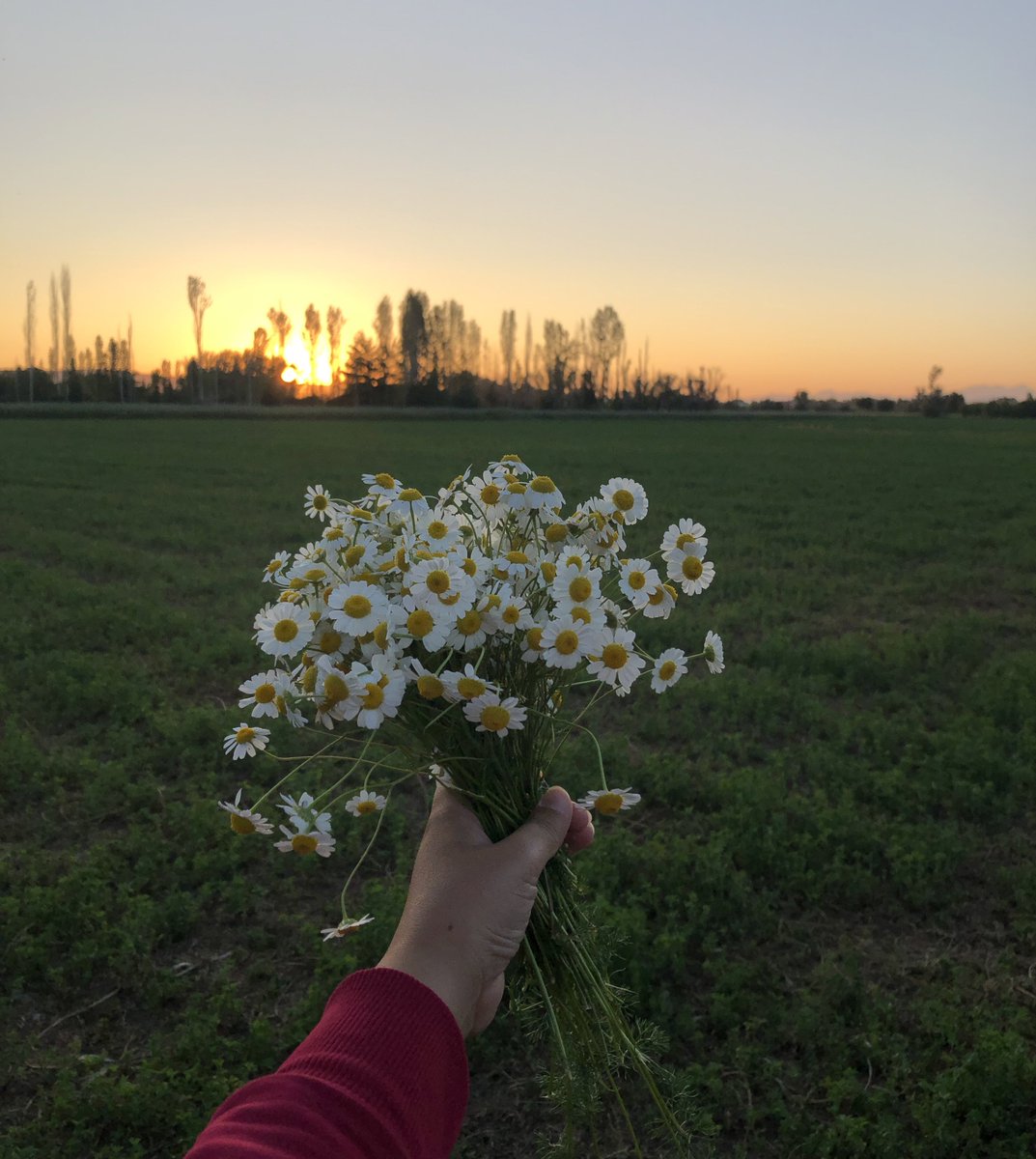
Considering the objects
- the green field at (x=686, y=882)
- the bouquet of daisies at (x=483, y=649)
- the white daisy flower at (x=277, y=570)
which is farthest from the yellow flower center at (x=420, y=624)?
the green field at (x=686, y=882)

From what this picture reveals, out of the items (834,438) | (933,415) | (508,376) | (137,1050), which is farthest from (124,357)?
(137,1050)

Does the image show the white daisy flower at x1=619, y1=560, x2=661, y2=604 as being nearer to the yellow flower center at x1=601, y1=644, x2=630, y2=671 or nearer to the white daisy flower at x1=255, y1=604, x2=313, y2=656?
the yellow flower center at x1=601, y1=644, x2=630, y2=671

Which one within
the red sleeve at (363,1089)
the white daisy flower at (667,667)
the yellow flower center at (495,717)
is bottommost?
the red sleeve at (363,1089)

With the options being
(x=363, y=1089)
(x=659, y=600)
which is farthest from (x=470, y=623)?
(x=363, y=1089)

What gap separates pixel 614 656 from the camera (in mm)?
1479

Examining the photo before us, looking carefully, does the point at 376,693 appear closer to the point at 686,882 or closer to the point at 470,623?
the point at 470,623

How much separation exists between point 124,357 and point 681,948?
7341cm

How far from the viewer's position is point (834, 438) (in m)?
35.6

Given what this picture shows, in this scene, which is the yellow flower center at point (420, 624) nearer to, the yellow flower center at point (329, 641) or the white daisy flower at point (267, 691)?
the yellow flower center at point (329, 641)

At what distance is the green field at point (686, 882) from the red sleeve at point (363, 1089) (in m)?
1.71

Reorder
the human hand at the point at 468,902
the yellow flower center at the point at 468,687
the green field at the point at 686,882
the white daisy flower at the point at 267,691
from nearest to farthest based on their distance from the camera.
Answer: the human hand at the point at 468,902 < the yellow flower center at the point at 468,687 < the white daisy flower at the point at 267,691 < the green field at the point at 686,882

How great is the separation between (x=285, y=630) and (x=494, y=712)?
353 mm

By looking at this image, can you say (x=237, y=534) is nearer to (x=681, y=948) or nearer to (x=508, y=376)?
(x=681, y=948)

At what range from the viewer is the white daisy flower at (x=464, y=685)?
4.55ft
